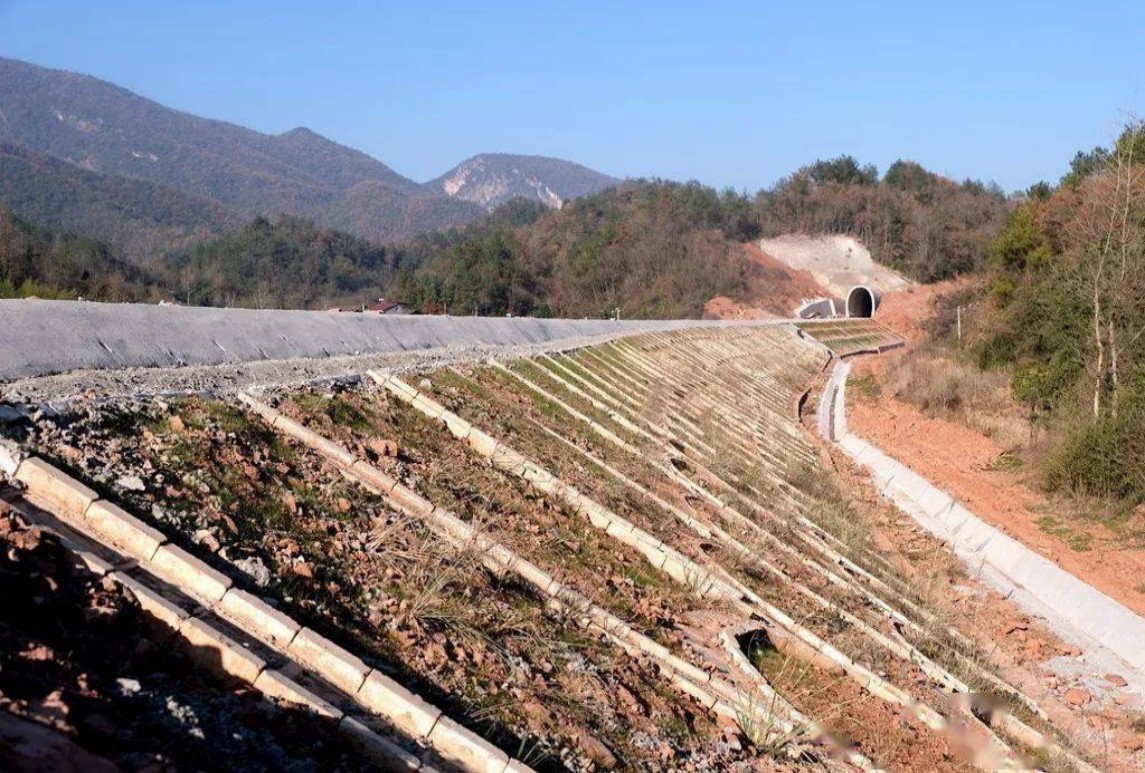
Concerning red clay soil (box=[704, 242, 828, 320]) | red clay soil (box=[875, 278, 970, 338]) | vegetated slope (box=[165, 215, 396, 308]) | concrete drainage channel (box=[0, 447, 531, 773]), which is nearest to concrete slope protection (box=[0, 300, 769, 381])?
concrete drainage channel (box=[0, 447, 531, 773])

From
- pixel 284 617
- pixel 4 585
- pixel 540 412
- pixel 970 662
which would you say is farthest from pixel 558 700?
pixel 540 412

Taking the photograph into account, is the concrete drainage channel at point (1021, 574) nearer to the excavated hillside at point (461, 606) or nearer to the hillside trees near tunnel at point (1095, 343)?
the excavated hillside at point (461, 606)

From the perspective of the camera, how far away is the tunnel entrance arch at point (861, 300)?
229 feet

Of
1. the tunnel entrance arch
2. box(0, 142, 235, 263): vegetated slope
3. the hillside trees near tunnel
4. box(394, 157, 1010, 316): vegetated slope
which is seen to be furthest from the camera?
box(0, 142, 235, 263): vegetated slope

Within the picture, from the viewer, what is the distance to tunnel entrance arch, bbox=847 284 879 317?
69.9m

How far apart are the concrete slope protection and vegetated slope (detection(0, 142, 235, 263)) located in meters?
87.4

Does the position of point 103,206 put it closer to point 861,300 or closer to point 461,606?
point 861,300

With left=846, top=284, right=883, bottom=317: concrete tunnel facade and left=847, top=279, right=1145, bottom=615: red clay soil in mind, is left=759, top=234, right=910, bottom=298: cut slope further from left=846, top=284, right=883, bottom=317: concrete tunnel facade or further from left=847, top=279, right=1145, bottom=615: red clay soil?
left=847, top=279, right=1145, bottom=615: red clay soil

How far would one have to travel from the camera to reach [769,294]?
65188 millimetres

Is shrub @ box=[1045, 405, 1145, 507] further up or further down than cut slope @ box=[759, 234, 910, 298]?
further down

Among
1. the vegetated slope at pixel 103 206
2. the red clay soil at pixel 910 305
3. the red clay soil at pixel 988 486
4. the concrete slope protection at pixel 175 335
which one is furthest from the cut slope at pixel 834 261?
the concrete slope protection at pixel 175 335

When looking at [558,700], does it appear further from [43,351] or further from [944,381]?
[944,381]

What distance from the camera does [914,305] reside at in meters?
66.6

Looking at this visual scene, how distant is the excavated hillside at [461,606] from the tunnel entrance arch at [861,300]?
2379 inches
